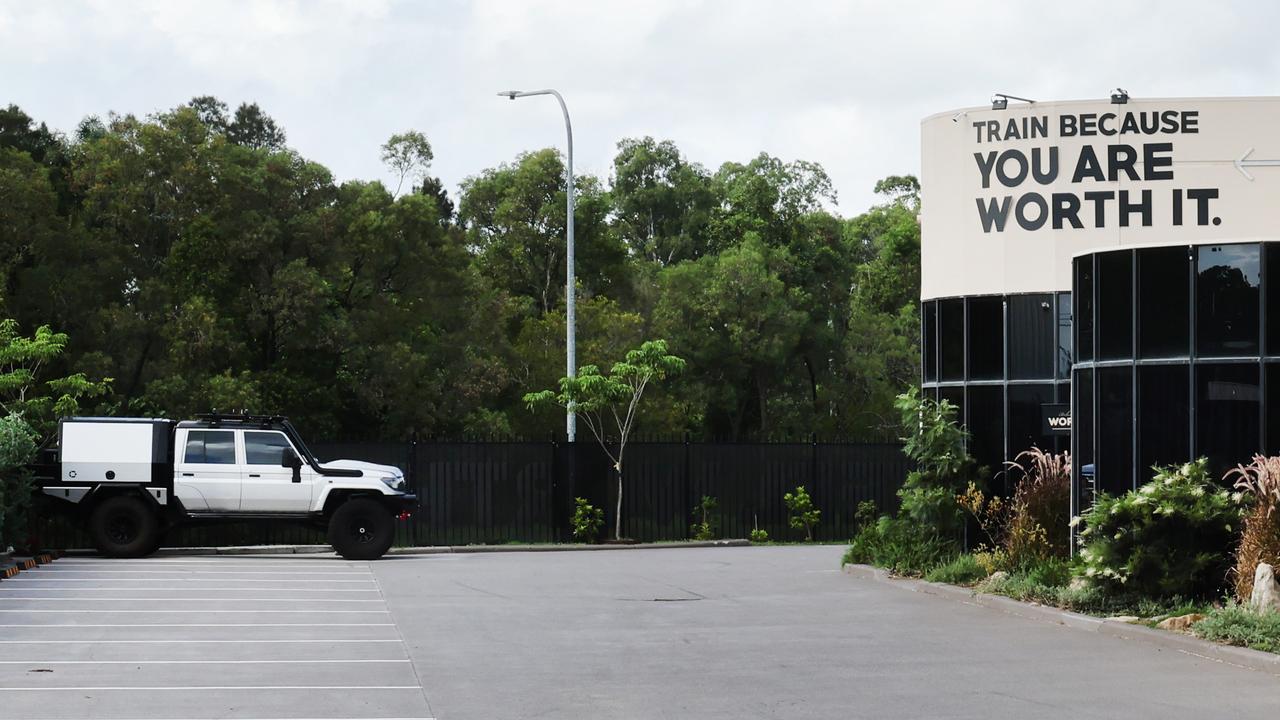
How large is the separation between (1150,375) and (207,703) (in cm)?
1083

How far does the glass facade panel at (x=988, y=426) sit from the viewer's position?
78.2 feet

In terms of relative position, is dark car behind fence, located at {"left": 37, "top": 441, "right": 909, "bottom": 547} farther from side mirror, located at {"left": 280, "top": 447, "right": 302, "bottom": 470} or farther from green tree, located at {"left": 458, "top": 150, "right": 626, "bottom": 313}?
green tree, located at {"left": 458, "top": 150, "right": 626, "bottom": 313}

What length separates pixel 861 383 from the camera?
62.5m

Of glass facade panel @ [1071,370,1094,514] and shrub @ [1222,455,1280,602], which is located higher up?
glass facade panel @ [1071,370,1094,514]

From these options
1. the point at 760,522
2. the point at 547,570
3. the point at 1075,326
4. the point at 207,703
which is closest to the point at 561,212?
the point at 760,522

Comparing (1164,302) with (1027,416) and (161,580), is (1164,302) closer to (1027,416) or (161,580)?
(1027,416)

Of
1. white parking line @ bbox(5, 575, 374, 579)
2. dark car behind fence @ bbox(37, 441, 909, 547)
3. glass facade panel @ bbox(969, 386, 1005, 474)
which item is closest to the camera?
white parking line @ bbox(5, 575, 374, 579)

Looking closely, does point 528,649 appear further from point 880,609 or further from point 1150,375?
point 1150,375

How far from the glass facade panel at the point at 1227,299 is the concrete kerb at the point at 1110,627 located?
3.23 meters

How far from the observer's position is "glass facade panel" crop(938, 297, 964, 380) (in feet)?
81.7

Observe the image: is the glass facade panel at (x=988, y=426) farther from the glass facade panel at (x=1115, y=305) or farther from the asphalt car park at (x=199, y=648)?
the asphalt car park at (x=199, y=648)

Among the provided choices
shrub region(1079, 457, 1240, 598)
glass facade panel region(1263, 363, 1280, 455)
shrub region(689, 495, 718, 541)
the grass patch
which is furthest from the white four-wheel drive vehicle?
the grass patch

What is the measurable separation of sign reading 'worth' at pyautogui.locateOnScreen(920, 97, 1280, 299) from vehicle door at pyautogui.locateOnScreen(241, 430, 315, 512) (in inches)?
431

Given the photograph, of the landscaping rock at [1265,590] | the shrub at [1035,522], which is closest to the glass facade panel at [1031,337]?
the shrub at [1035,522]
